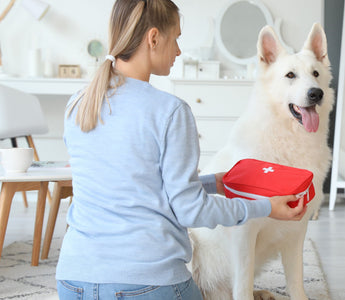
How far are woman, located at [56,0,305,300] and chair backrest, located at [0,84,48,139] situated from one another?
7.74 feet

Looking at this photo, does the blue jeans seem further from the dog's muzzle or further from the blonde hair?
the dog's muzzle

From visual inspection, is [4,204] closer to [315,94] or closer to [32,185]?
[32,185]

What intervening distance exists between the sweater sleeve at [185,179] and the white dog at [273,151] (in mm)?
536

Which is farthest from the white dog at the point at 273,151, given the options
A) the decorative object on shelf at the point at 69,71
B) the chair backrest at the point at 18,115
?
the decorative object on shelf at the point at 69,71

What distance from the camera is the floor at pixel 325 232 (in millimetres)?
2125

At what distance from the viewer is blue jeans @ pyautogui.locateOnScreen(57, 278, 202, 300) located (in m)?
0.90

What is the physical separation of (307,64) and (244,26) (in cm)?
282

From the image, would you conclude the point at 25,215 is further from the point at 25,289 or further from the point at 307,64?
the point at 307,64

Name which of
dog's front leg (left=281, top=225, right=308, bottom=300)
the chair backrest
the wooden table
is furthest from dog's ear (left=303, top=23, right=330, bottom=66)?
the chair backrest

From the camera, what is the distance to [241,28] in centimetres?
432

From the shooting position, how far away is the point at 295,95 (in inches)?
63.1

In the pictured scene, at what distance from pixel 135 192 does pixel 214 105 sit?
295 centimetres

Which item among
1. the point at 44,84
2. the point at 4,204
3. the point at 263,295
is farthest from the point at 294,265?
the point at 44,84

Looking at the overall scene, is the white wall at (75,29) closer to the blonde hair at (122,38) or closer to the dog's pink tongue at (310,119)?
the dog's pink tongue at (310,119)
